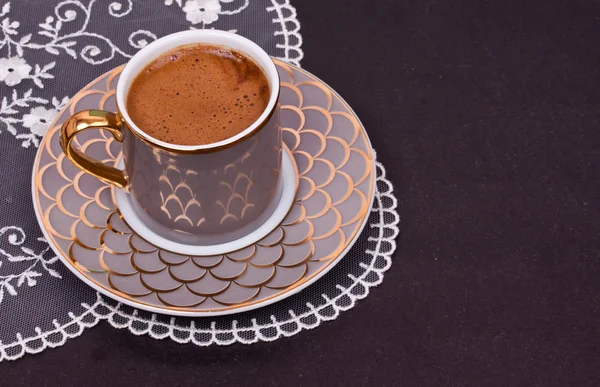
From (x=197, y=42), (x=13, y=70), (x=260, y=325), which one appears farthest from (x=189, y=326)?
(x=13, y=70)

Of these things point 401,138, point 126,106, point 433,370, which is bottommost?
point 433,370

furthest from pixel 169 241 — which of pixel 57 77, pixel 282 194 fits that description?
pixel 57 77

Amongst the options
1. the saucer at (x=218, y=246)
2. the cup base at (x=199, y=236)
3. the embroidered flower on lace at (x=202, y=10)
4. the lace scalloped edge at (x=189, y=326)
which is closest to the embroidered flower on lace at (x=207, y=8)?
the embroidered flower on lace at (x=202, y=10)

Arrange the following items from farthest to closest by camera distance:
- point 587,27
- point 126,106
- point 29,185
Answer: point 587,27 < point 29,185 < point 126,106

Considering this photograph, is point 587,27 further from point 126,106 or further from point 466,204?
point 126,106

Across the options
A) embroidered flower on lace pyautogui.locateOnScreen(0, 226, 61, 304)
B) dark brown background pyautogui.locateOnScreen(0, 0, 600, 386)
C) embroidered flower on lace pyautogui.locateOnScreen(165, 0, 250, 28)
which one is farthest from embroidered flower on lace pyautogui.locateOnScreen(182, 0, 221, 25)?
embroidered flower on lace pyautogui.locateOnScreen(0, 226, 61, 304)

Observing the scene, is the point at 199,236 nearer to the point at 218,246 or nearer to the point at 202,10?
the point at 218,246
